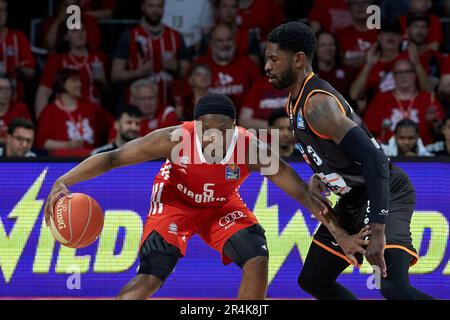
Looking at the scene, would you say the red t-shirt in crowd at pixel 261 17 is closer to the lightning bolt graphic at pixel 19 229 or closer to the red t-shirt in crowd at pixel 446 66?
the red t-shirt in crowd at pixel 446 66

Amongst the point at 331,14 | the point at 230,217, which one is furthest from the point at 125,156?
the point at 331,14

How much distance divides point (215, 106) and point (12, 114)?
387 centimetres

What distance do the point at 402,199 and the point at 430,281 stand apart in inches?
82.1

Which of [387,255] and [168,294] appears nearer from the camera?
[387,255]

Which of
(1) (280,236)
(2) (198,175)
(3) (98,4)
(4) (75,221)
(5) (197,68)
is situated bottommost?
(1) (280,236)

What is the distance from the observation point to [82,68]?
9344mm

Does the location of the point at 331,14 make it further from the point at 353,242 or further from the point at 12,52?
A: the point at 353,242

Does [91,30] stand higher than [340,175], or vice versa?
[91,30]

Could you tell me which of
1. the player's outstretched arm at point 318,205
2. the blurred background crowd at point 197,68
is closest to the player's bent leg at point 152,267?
the player's outstretched arm at point 318,205

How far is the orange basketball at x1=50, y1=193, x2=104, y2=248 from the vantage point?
5.66 meters

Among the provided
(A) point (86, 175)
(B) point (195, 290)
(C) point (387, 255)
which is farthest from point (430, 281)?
(A) point (86, 175)

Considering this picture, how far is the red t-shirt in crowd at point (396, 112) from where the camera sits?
880 centimetres
